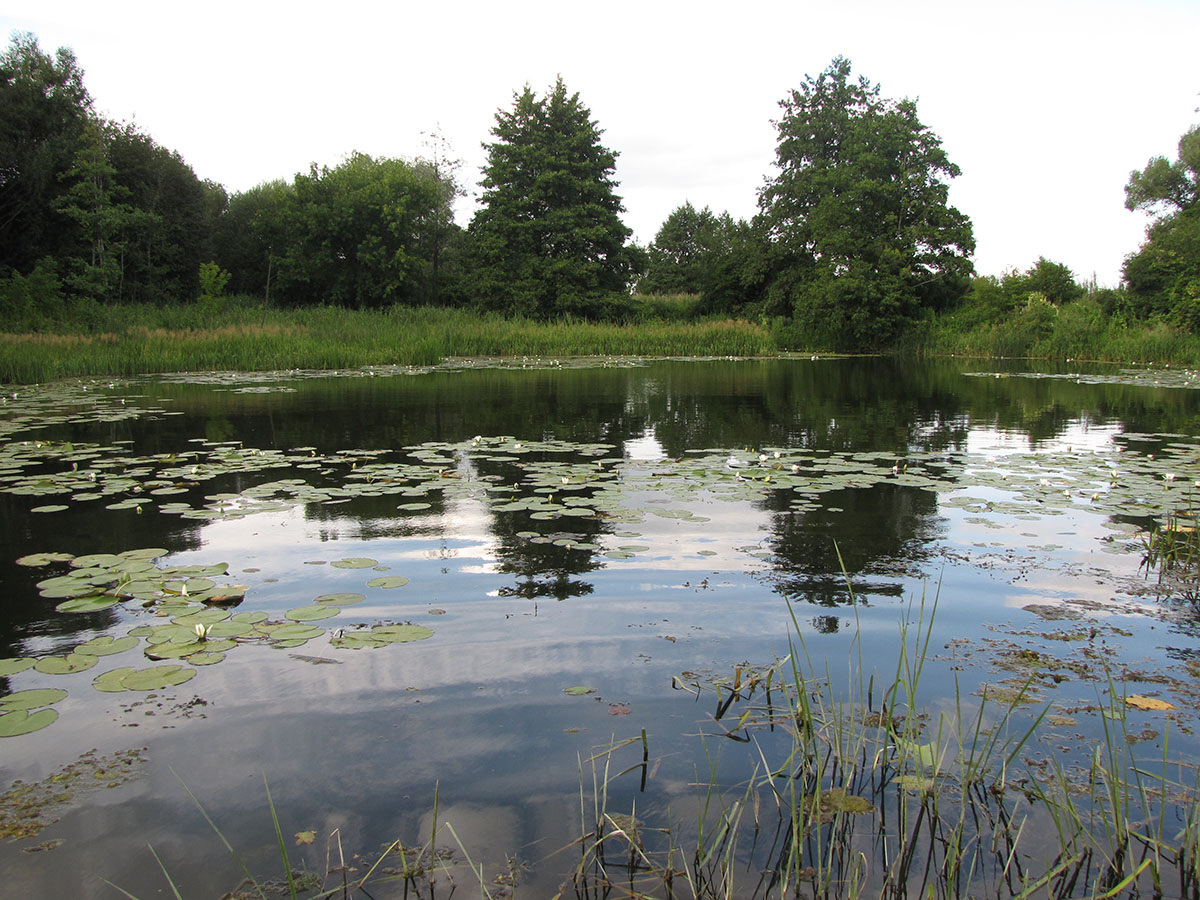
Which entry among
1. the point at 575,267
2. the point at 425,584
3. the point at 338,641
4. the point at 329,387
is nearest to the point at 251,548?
the point at 425,584

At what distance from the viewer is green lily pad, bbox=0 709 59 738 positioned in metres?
2.50

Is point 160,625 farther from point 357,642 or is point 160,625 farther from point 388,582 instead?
point 388,582

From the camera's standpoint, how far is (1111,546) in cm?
465

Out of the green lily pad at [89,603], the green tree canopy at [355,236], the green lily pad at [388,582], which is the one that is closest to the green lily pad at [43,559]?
the green lily pad at [89,603]

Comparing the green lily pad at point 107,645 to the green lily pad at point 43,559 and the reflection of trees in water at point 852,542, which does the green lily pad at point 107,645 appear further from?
the reflection of trees in water at point 852,542

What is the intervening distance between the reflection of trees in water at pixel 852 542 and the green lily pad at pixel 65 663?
2.92m

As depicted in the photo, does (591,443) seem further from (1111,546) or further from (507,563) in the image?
(1111,546)

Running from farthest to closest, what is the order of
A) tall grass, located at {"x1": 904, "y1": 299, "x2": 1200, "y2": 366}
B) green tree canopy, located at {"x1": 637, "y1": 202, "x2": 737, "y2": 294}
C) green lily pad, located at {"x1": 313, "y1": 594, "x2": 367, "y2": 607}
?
green tree canopy, located at {"x1": 637, "y1": 202, "x2": 737, "y2": 294}, tall grass, located at {"x1": 904, "y1": 299, "x2": 1200, "y2": 366}, green lily pad, located at {"x1": 313, "y1": 594, "x2": 367, "y2": 607}

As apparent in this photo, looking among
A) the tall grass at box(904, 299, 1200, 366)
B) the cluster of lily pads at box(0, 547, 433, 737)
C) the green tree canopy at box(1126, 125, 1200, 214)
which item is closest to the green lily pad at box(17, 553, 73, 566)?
the cluster of lily pads at box(0, 547, 433, 737)

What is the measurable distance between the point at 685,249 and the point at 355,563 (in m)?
68.0

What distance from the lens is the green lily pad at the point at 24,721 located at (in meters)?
2.50

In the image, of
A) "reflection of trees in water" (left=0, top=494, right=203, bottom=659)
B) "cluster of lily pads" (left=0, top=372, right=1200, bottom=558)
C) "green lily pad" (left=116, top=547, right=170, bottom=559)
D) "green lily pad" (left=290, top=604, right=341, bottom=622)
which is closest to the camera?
"reflection of trees in water" (left=0, top=494, right=203, bottom=659)

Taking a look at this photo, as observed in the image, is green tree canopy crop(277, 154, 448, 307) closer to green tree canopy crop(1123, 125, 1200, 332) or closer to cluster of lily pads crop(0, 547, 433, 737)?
green tree canopy crop(1123, 125, 1200, 332)

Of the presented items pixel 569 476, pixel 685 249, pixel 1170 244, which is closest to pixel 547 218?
pixel 1170 244
